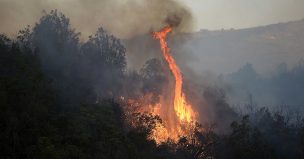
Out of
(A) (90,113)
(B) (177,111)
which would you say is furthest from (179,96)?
(A) (90,113)

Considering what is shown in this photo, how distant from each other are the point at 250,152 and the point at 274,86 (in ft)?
457

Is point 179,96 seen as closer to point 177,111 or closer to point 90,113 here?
point 177,111

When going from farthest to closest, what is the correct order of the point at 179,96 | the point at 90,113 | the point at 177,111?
the point at 179,96, the point at 177,111, the point at 90,113

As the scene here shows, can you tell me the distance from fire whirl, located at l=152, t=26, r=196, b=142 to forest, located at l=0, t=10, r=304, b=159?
2.60 m

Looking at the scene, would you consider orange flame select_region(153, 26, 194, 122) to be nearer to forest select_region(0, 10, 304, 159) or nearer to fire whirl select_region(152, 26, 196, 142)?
fire whirl select_region(152, 26, 196, 142)

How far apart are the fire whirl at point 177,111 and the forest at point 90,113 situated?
2601 millimetres

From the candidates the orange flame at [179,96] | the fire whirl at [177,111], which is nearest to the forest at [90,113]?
the fire whirl at [177,111]

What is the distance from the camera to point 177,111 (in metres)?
74.6

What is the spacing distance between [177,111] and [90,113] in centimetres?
2449

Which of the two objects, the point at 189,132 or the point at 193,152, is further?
the point at 189,132

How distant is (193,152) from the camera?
60156mm

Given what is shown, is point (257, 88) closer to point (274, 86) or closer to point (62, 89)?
point (274, 86)

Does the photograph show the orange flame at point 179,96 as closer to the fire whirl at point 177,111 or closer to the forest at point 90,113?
→ the fire whirl at point 177,111

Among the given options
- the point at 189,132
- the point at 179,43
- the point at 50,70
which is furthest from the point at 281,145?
the point at 50,70
